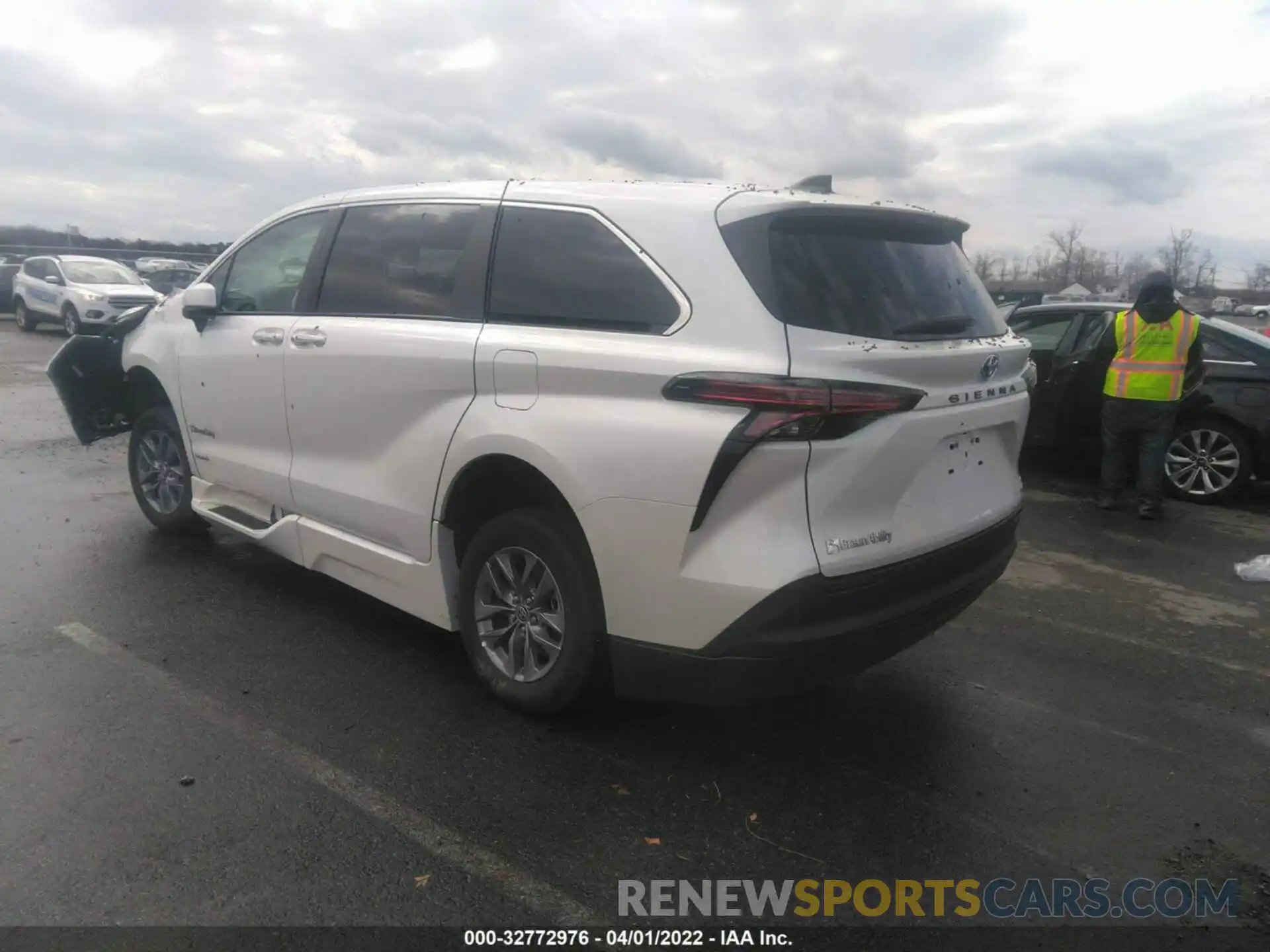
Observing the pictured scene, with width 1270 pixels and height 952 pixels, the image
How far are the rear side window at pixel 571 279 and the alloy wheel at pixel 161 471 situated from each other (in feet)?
9.63

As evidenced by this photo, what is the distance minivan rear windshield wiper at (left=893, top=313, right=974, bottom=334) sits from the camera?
2984 mm

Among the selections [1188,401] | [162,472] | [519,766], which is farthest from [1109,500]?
[162,472]

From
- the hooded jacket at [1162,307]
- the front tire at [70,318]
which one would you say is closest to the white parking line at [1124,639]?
the hooded jacket at [1162,307]

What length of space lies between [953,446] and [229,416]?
3.57 m

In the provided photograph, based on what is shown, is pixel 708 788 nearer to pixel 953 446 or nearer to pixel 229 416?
pixel 953 446

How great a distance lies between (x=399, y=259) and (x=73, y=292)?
19.4 meters

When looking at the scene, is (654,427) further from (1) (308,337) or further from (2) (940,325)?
(1) (308,337)

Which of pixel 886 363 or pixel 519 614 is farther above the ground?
pixel 886 363

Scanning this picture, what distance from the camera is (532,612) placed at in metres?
3.36

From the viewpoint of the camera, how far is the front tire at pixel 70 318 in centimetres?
1955

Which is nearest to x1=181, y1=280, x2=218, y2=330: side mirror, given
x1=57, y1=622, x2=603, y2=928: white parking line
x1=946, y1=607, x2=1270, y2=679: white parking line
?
x1=57, y1=622, x2=603, y2=928: white parking line

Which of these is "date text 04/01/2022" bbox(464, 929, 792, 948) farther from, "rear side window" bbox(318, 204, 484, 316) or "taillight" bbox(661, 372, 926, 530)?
"rear side window" bbox(318, 204, 484, 316)

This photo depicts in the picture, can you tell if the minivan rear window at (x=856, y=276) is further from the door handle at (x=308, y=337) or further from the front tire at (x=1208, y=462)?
the front tire at (x=1208, y=462)

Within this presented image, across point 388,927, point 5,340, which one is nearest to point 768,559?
point 388,927
